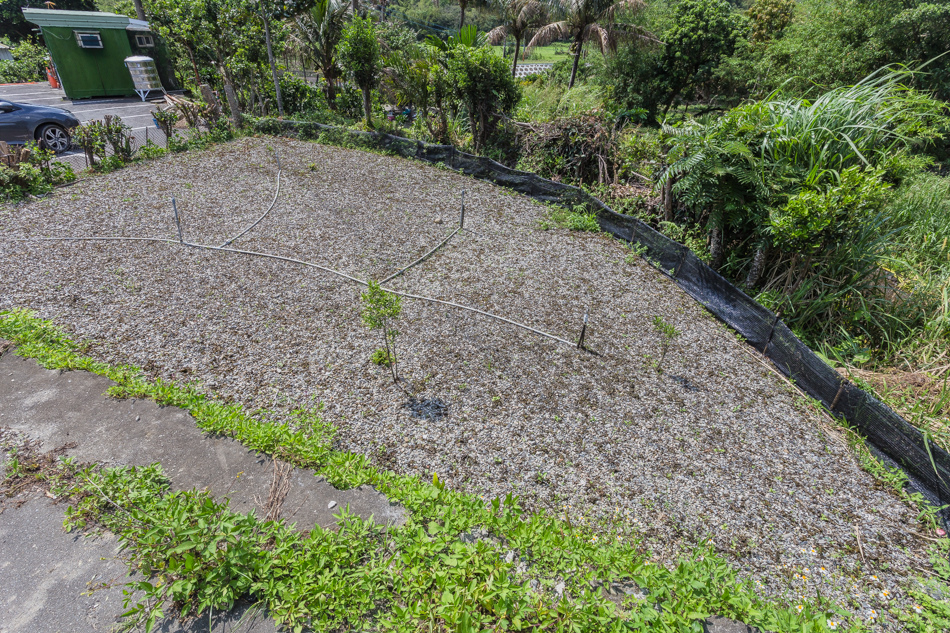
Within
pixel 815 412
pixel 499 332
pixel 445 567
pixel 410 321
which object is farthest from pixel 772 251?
pixel 445 567

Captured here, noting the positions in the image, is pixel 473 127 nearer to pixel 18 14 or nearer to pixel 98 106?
pixel 98 106

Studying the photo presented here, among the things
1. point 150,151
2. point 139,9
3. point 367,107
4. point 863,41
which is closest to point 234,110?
point 150,151

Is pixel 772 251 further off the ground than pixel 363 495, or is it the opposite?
pixel 772 251

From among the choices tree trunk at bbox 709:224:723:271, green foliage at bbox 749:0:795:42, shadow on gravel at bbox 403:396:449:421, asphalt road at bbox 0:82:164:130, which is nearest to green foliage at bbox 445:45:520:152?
tree trunk at bbox 709:224:723:271

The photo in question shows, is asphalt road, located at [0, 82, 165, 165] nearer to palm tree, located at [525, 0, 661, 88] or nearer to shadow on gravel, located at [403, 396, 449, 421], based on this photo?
shadow on gravel, located at [403, 396, 449, 421]

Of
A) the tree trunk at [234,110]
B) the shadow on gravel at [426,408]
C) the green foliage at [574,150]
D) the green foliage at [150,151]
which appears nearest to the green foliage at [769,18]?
the green foliage at [574,150]

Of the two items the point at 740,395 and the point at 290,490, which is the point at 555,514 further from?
the point at 740,395

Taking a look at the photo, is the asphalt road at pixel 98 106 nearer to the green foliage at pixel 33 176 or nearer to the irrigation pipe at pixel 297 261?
the green foliage at pixel 33 176
